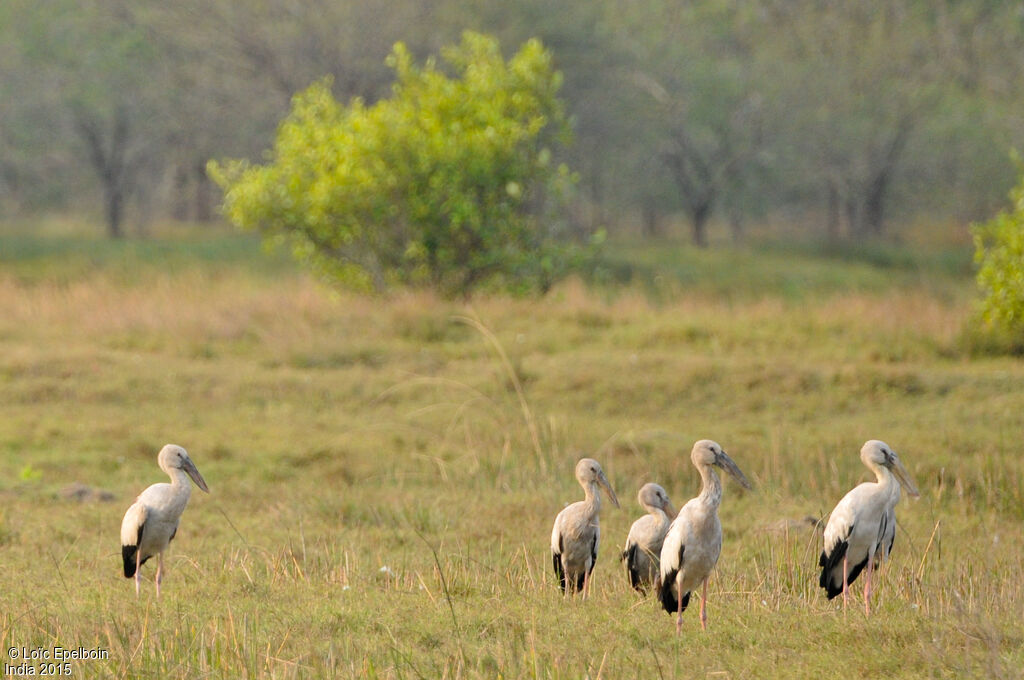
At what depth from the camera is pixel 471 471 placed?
35.3ft

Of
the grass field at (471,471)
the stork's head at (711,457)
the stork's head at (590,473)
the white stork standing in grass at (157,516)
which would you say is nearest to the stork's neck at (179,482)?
the white stork standing in grass at (157,516)

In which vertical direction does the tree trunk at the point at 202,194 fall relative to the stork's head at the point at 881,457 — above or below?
above

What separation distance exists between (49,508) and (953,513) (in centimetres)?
688

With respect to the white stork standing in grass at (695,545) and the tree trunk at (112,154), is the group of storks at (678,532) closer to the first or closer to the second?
the white stork standing in grass at (695,545)

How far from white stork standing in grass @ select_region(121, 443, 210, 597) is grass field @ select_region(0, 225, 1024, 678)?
0.24 meters

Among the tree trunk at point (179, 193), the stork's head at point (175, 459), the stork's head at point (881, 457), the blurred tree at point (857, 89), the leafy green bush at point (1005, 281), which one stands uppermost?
the blurred tree at point (857, 89)

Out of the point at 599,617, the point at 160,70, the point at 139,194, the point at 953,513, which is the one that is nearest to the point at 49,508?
the point at 599,617

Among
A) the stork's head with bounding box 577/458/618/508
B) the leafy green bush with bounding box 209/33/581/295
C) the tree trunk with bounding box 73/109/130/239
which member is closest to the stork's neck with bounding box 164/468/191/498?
the stork's head with bounding box 577/458/618/508

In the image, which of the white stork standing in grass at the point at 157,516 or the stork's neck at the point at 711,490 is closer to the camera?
the stork's neck at the point at 711,490

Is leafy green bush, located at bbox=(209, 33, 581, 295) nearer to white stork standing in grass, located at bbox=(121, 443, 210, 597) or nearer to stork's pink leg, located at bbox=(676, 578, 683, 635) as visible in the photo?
white stork standing in grass, located at bbox=(121, 443, 210, 597)

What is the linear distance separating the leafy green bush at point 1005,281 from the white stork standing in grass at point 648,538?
8481mm

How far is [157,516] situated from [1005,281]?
11153 mm

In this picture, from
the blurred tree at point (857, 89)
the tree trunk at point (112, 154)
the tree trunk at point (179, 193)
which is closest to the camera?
the blurred tree at point (857, 89)

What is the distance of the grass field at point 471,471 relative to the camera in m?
5.46
